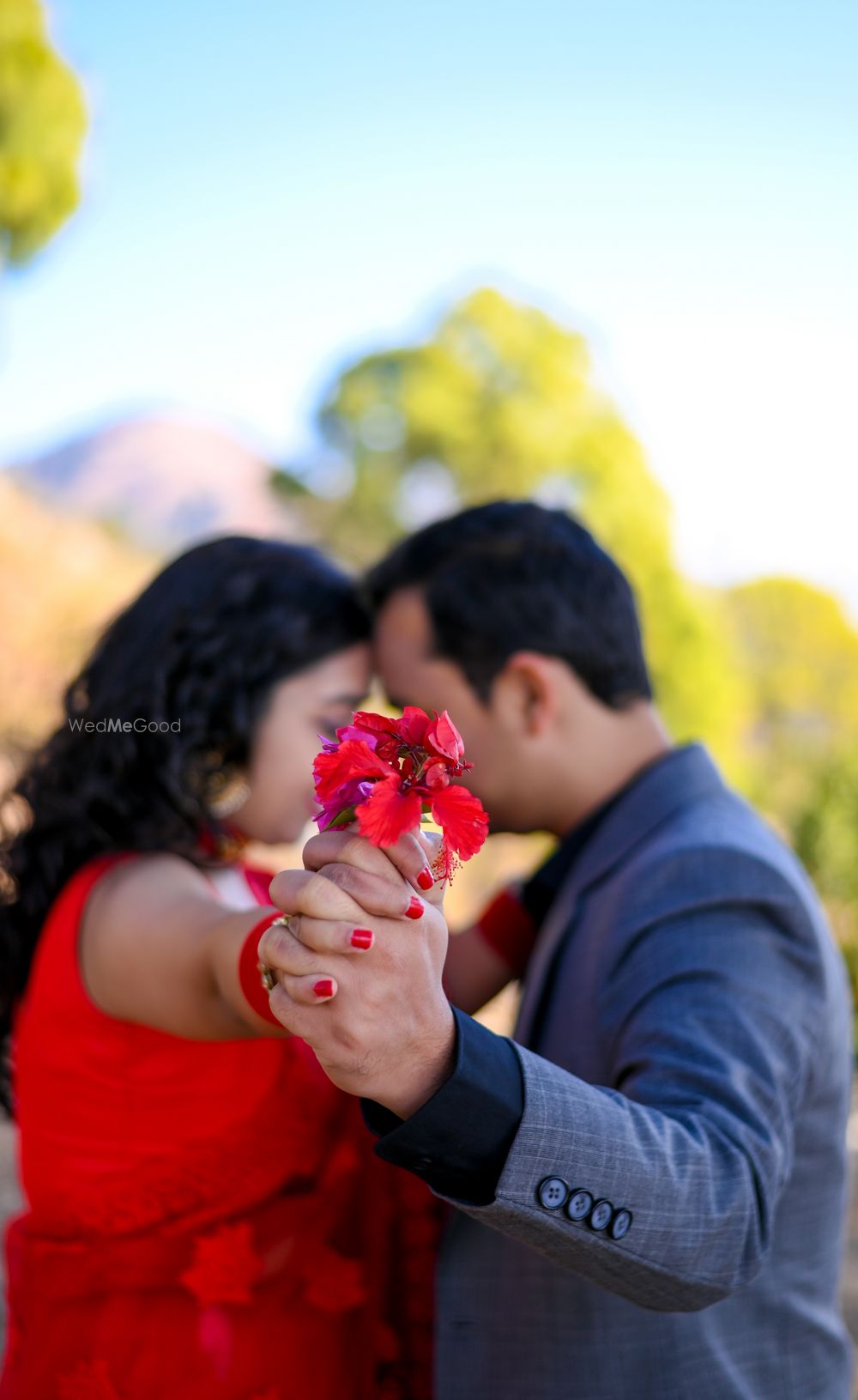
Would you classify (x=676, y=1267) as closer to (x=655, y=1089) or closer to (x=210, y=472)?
(x=655, y=1089)

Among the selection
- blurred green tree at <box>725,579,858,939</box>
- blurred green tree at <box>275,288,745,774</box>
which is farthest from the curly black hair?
blurred green tree at <box>725,579,858,939</box>

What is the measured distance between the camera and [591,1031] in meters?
1.78

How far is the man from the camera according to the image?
1.07 m

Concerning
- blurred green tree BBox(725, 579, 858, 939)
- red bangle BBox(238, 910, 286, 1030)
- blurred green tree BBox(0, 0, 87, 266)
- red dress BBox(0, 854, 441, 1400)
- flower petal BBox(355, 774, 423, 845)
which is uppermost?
blurred green tree BBox(0, 0, 87, 266)

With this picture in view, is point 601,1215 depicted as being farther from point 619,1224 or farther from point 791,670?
point 791,670

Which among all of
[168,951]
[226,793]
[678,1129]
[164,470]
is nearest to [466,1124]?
[678,1129]

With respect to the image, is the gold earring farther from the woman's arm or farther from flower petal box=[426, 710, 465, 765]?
flower petal box=[426, 710, 465, 765]

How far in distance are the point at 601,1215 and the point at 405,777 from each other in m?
0.56

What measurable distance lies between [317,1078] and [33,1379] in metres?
0.60

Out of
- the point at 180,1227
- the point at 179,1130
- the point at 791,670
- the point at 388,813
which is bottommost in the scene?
the point at 791,670

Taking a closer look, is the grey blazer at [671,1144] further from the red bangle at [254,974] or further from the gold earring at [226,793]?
the gold earring at [226,793]

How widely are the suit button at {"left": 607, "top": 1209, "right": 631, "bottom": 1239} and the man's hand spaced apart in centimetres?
34

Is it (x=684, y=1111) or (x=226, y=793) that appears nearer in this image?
(x=684, y=1111)

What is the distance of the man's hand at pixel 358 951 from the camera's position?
0.97 meters
